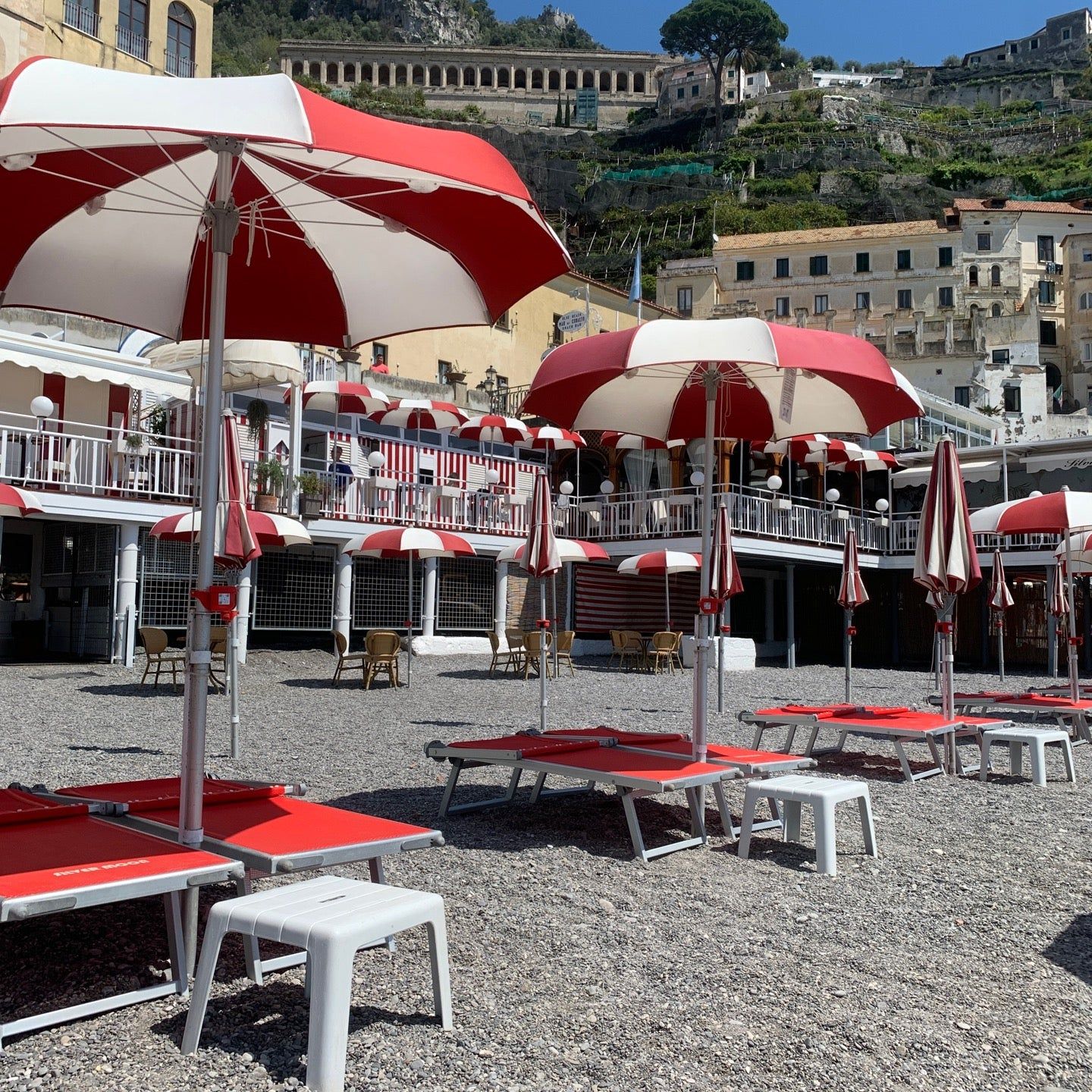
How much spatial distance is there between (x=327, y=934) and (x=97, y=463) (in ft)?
47.5

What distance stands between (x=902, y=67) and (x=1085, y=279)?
76.3 metres

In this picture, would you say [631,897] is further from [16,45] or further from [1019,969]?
[16,45]

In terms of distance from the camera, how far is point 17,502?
40.8ft

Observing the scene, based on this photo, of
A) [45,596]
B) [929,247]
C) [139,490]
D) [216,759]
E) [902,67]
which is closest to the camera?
[216,759]

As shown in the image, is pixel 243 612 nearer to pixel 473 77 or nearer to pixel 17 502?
pixel 17 502

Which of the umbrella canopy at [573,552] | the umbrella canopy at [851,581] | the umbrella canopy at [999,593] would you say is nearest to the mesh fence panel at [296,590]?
the umbrella canopy at [573,552]

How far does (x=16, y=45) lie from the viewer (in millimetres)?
25516

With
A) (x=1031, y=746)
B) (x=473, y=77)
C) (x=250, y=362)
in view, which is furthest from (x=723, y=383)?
(x=473, y=77)

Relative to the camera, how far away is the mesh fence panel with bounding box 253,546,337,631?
18812 mm

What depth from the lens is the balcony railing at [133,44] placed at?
28922 millimetres

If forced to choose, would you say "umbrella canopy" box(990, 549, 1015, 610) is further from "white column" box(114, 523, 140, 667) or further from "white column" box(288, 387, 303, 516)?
"white column" box(114, 523, 140, 667)

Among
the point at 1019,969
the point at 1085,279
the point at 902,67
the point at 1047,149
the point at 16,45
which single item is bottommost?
the point at 1019,969

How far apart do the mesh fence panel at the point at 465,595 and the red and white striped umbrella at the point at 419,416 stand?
271cm

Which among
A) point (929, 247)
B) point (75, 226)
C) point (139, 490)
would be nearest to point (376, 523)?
point (139, 490)
